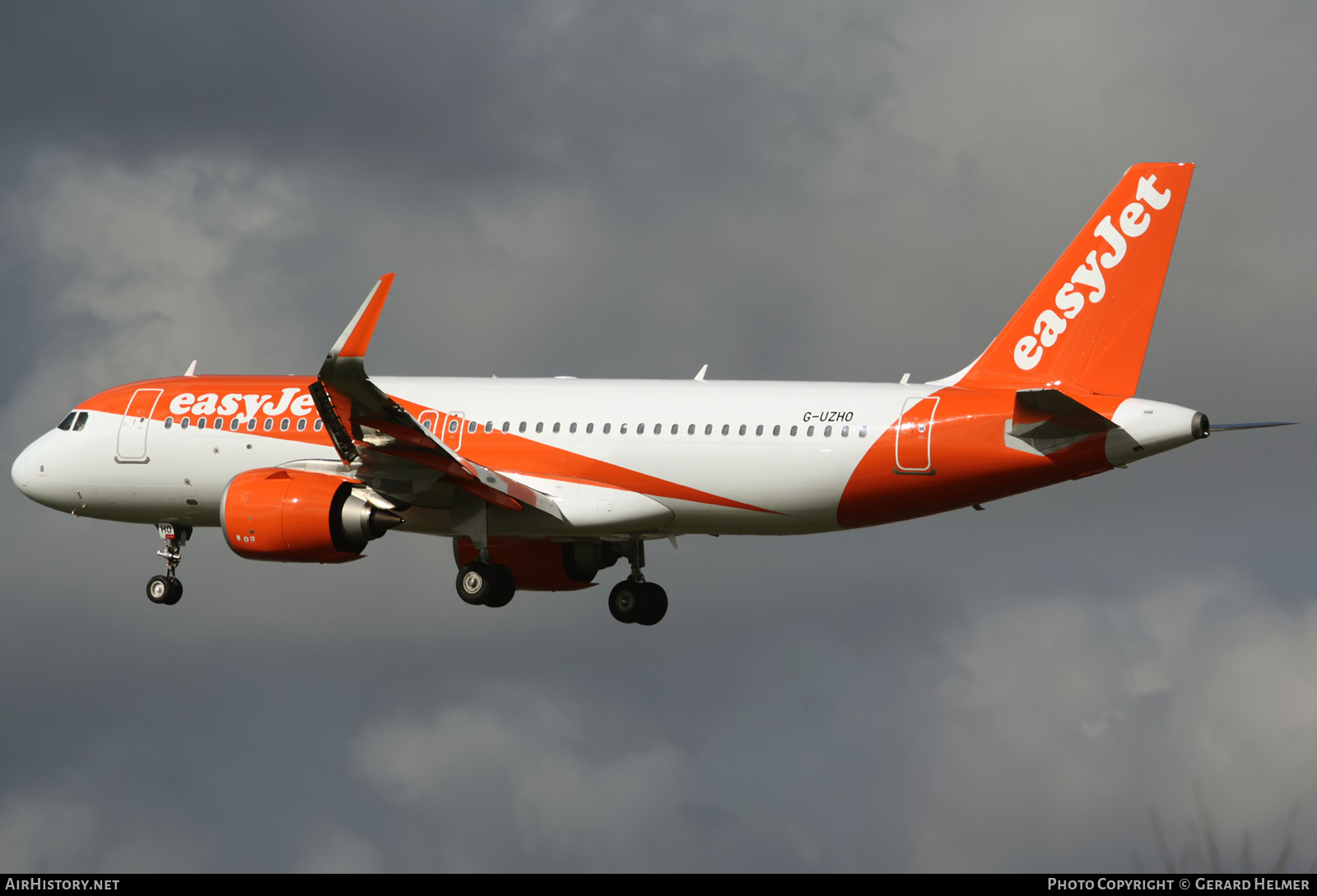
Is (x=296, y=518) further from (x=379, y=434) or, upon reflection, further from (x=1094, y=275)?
(x=1094, y=275)

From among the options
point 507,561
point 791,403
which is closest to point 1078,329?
point 791,403

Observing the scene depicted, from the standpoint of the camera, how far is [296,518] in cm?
3431

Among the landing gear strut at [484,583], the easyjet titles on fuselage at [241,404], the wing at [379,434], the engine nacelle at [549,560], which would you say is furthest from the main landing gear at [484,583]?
the easyjet titles on fuselage at [241,404]

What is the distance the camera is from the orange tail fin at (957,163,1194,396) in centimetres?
3334

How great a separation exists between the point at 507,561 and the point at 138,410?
31.0 ft

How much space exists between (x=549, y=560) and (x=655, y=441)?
6531mm

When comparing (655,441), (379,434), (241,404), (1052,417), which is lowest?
(1052,417)

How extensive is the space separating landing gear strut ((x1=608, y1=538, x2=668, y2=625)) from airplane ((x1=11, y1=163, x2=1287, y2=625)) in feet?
7.68

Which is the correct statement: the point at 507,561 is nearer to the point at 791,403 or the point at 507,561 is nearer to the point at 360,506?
the point at 360,506

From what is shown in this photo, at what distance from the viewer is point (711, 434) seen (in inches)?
1379

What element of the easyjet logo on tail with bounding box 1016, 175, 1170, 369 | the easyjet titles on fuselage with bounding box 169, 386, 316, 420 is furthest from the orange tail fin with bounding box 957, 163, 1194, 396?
the easyjet titles on fuselage with bounding box 169, 386, 316, 420

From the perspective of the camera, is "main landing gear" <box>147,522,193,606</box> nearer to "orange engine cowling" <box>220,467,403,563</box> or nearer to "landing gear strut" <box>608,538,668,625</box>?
"orange engine cowling" <box>220,467,403,563</box>

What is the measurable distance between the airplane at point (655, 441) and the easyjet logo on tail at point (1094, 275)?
1.5 inches

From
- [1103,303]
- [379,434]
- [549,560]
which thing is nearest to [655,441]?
[379,434]
